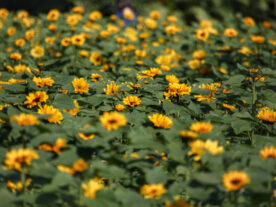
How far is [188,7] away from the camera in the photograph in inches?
431

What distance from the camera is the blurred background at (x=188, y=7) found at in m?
10.0

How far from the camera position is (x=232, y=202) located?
1.61 meters

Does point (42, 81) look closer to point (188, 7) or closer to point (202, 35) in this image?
point (202, 35)

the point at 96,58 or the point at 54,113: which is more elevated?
the point at 96,58

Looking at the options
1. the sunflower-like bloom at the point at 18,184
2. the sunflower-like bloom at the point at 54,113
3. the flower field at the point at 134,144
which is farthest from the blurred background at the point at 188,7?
the sunflower-like bloom at the point at 18,184

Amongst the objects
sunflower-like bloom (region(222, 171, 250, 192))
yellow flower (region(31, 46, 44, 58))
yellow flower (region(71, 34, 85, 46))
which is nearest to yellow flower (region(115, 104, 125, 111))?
sunflower-like bloom (region(222, 171, 250, 192))

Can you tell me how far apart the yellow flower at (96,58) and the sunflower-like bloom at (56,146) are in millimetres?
2317

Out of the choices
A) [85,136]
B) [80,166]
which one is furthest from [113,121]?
[80,166]

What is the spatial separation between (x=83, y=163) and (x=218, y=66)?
2968mm

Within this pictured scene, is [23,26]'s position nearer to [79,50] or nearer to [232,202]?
[79,50]

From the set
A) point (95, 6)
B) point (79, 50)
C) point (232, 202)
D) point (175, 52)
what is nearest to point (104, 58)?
point (79, 50)

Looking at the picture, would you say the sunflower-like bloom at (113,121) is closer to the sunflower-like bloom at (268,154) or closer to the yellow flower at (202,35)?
the sunflower-like bloom at (268,154)

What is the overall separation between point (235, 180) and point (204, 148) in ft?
0.69

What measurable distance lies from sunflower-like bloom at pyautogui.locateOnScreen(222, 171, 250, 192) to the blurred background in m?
8.72
